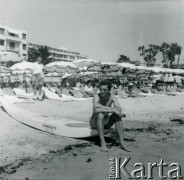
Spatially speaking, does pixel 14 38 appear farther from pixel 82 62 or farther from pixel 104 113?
pixel 104 113

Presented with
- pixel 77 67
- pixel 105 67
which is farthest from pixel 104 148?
pixel 105 67

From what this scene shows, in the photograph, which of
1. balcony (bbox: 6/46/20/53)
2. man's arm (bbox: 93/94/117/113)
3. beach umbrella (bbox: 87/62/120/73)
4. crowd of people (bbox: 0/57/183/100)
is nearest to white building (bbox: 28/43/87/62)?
balcony (bbox: 6/46/20/53)

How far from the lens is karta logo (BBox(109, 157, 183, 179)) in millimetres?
3045

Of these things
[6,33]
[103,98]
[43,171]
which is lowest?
[43,171]

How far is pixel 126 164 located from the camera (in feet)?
11.1

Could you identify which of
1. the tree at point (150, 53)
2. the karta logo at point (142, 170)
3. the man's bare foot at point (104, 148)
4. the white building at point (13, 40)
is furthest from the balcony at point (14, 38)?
the karta logo at point (142, 170)

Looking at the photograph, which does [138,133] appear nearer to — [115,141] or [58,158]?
[115,141]

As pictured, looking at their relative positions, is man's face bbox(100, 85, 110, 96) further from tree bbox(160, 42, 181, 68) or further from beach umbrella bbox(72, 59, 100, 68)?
tree bbox(160, 42, 181, 68)

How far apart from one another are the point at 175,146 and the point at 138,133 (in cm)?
93

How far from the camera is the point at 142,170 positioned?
315 cm

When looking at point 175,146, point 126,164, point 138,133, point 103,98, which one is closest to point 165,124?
point 138,133

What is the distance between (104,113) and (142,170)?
1.28m

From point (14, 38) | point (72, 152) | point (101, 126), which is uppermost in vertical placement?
point (14, 38)

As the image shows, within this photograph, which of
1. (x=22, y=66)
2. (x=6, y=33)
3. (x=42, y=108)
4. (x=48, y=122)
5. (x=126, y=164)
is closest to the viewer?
(x=126, y=164)
